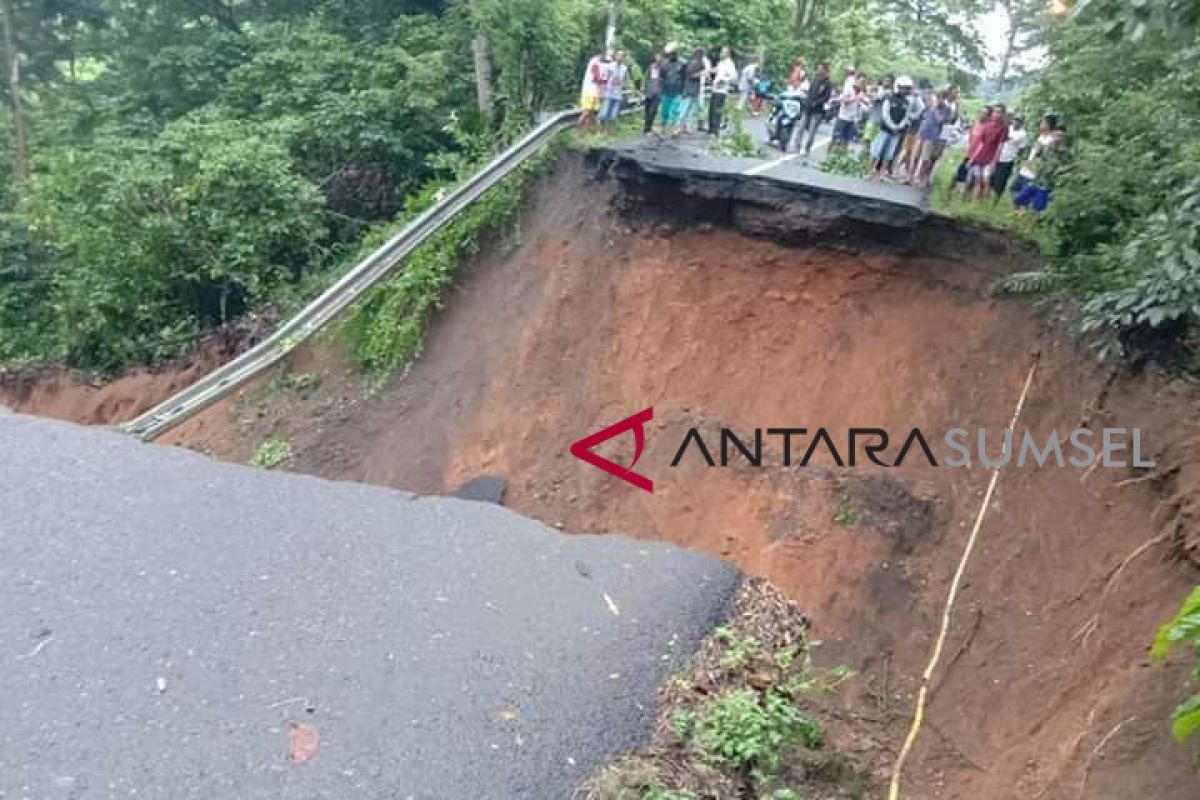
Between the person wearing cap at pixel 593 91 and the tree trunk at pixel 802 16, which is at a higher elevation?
the tree trunk at pixel 802 16

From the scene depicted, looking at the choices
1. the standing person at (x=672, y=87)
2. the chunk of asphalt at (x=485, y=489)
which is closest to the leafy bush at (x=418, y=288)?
the standing person at (x=672, y=87)

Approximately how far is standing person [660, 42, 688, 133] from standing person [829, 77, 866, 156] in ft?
7.67

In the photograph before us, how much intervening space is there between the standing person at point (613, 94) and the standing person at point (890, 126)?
3.66 meters


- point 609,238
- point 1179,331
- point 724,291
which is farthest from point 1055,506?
point 609,238

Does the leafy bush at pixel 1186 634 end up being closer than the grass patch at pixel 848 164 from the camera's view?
Yes

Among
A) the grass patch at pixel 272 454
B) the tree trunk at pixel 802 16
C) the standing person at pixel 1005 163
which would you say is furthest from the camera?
the tree trunk at pixel 802 16

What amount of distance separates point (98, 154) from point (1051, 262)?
47.1ft

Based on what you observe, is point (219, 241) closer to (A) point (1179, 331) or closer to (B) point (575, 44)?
(B) point (575, 44)

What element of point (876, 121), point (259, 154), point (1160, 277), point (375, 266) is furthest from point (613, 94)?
point (1160, 277)

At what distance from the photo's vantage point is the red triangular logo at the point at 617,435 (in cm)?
1206

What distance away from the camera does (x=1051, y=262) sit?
35.6ft

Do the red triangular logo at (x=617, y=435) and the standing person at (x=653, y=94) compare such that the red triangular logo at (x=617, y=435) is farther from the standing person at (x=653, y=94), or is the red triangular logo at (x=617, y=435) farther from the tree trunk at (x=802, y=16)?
the tree trunk at (x=802, y=16)

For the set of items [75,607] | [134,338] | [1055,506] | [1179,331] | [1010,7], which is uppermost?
[1010,7]

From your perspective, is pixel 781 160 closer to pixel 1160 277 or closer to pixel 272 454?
pixel 1160 277
